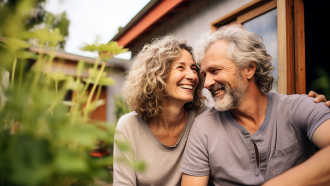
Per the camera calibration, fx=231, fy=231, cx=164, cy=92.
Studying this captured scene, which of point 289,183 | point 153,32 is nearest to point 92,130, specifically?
point 289,183

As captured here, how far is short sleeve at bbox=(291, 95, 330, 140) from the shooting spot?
1.25 meters

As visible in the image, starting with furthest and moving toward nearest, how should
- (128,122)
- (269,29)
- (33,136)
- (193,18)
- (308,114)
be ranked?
1. (193,18)
2. (269,29)
3. (128,122)
4. (308,114)
5. (33,136)

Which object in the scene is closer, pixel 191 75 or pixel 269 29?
pixel 191 75

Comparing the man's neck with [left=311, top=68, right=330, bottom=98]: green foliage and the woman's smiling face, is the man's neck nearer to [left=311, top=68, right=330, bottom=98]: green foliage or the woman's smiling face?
the woman's smiling face

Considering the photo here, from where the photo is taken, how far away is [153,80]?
183 centimetres

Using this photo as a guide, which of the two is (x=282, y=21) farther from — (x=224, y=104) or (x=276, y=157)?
(x=276, y=157)

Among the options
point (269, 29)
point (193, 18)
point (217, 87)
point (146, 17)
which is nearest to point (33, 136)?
point (217, 87)

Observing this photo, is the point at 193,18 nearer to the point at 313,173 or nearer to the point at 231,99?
the point at 231,99

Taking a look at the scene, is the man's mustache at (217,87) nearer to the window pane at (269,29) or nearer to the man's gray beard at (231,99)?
the man's gray beard at (231,99)

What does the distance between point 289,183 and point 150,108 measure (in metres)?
1.05

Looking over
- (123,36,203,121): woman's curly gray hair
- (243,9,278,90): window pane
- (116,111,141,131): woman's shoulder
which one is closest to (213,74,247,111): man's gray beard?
(123,36,203,121): woman's curly gray hair

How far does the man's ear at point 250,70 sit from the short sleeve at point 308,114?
350 mm

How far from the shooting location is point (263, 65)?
171cm

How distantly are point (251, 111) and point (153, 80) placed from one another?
762mm
